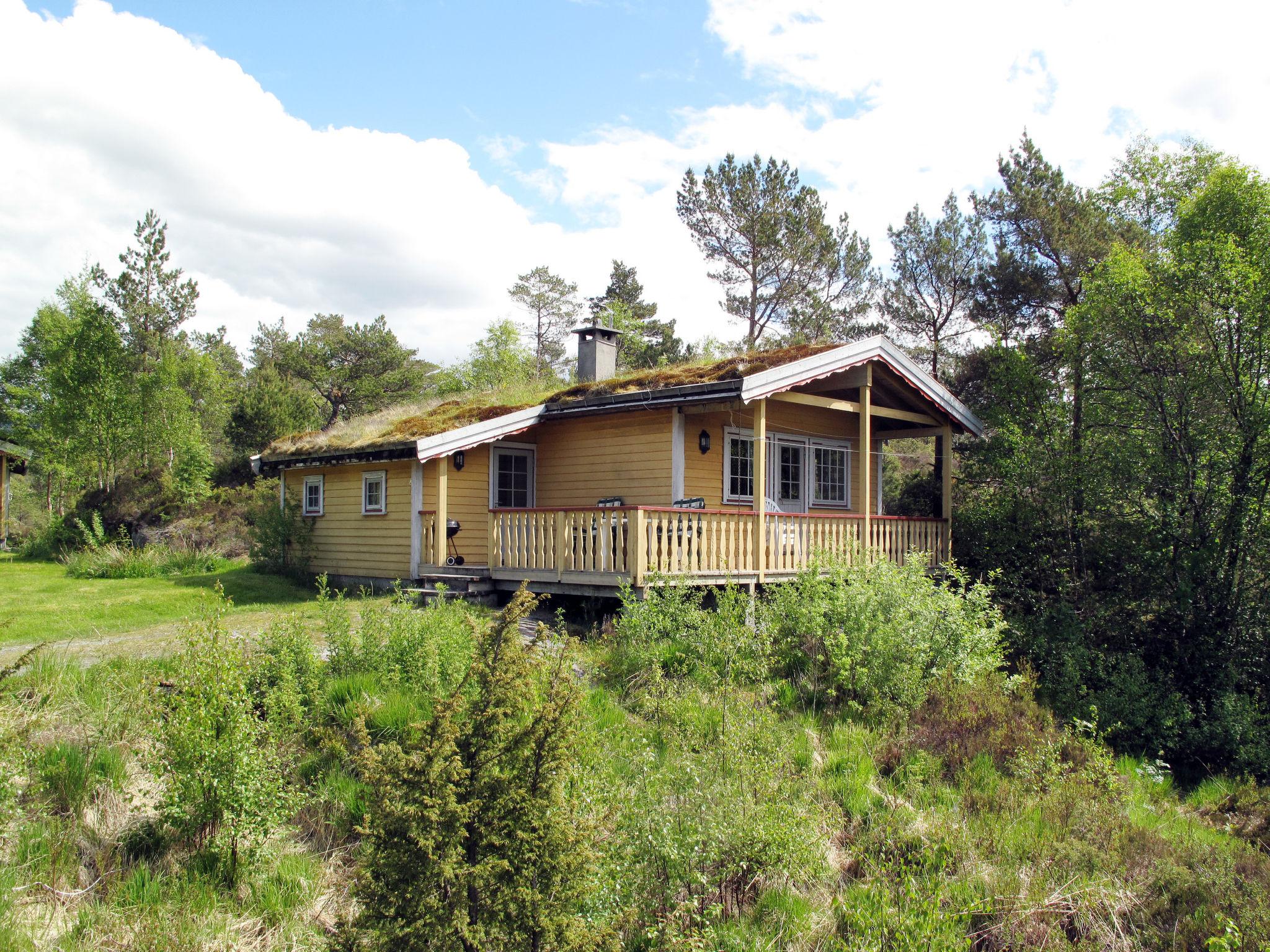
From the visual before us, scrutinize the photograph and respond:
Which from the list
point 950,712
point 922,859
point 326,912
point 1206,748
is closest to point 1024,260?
point 1206,748

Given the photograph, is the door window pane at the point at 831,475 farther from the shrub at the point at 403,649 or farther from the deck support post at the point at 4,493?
the deck support post at the point at 4,493

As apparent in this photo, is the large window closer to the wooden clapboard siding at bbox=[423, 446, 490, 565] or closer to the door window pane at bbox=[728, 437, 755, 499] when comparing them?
the wooden clapboard siding at bbox=[423, 446, 490, 565]

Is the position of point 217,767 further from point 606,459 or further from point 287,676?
point 606,459

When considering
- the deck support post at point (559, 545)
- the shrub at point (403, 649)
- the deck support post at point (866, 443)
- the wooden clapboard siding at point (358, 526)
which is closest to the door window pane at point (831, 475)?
the deck support post at point (866, 443)

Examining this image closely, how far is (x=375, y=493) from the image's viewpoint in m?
15.2

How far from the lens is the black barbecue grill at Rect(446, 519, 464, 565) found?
13.7m

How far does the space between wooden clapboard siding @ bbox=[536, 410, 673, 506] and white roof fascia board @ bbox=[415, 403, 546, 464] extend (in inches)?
28.6

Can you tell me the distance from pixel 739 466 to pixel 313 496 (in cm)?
826

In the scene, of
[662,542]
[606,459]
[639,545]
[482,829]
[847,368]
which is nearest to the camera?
[482,829]

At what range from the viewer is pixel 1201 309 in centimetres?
1309

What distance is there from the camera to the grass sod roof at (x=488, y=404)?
1339 centimetres

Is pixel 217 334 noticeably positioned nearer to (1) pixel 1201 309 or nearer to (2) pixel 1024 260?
(2) pixel 1024 260

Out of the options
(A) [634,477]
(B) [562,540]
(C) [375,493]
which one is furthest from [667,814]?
(C) [375,493]

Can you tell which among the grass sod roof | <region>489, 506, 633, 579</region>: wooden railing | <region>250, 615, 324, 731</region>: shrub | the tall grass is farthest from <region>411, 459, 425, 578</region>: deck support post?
<region>250, 615, 324, 731</region>: shrub
